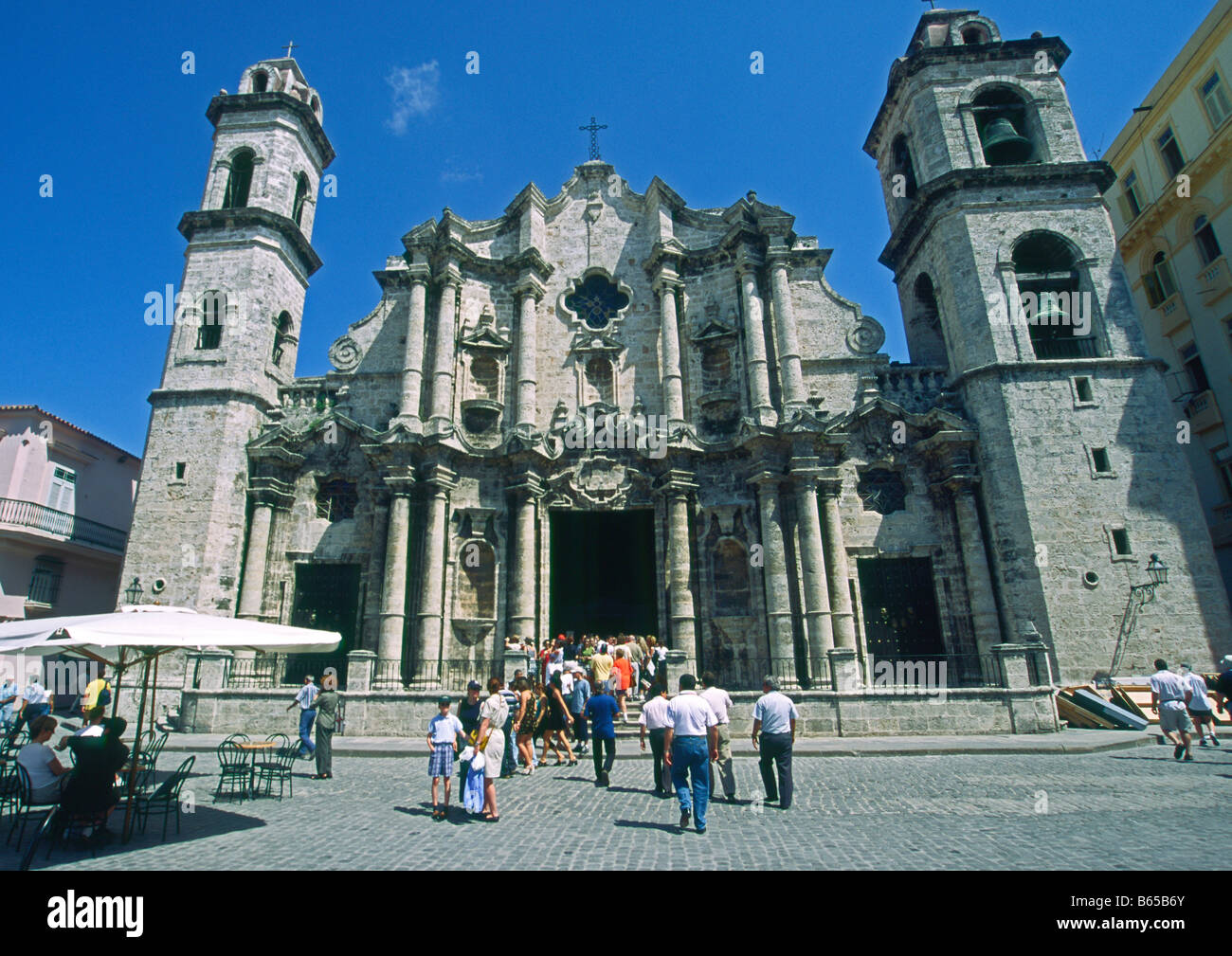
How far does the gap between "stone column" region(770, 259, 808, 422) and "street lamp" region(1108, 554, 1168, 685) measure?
922cm

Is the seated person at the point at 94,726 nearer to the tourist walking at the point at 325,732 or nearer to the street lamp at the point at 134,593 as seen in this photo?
the tourist walking at the point at 325,732

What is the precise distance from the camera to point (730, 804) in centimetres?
891

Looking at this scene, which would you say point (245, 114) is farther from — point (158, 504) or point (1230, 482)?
point (1230, 482)

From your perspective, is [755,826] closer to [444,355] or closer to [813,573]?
[813,573]

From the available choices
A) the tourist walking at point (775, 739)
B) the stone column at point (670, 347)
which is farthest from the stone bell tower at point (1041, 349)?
the tourist walking at point (775, 739)

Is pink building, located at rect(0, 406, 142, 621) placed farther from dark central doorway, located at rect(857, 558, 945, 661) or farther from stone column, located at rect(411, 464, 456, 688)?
dark central doorway, located at rect(857, 558, 945, 661)

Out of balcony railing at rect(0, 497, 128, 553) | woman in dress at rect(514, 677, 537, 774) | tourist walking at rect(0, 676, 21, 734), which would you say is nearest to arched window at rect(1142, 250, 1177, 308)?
woman in dress at rect(514, 677, 537, 774)

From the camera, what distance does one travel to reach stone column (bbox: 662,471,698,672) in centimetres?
1770

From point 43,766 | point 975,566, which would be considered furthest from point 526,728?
point 975,566

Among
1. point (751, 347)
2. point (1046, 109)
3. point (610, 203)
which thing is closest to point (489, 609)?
point (751, 347)

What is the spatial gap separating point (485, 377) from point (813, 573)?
11.7 metres

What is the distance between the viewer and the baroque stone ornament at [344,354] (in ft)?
69.9

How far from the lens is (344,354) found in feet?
70.1

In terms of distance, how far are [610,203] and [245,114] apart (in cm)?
1284
